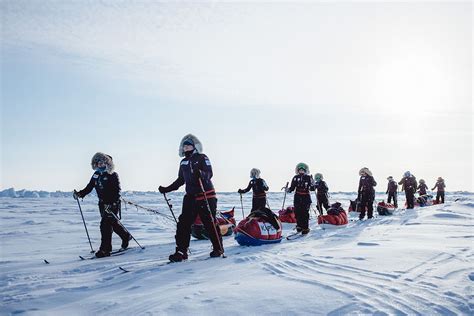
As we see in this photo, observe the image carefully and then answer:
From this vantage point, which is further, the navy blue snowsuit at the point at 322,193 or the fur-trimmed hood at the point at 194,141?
the navy blue snowsuit at the point at 322,193

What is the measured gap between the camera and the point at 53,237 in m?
10.2

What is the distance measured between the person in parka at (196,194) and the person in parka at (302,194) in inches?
161

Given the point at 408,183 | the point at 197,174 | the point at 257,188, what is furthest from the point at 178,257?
the point at 408,183

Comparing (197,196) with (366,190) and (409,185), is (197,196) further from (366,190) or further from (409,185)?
(409,185)

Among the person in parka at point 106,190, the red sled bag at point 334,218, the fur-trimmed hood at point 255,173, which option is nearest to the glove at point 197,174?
the person in parka at point 106,190

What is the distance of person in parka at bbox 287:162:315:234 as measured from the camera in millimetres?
9805

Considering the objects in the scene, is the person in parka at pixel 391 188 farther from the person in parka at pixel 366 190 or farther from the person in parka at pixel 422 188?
the person in parka at pixel 366 190

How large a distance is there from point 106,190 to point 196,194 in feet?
7.94

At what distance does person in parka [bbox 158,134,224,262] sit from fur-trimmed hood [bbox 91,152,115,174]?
2.10m

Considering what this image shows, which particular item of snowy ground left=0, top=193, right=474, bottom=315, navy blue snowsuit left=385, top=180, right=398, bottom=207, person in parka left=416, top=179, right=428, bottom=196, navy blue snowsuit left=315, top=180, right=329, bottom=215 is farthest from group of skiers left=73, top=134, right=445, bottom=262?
person in parka left=416, top=179, right=428, bottom=196

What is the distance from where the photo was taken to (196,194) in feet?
20.5

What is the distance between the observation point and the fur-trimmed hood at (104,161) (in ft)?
25.1

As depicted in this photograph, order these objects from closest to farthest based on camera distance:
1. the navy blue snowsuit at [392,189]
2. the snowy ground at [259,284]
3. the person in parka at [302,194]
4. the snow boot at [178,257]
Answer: the snowy ground at [259,284] < the snow boot at [178,257] < the person in parka at [302,194] < the navy blue snowsuit at [392,189]

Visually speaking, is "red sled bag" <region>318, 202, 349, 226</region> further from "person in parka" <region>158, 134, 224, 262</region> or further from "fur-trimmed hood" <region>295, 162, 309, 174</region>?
"person in parka" <region>158, 134, 224, 262</region>
